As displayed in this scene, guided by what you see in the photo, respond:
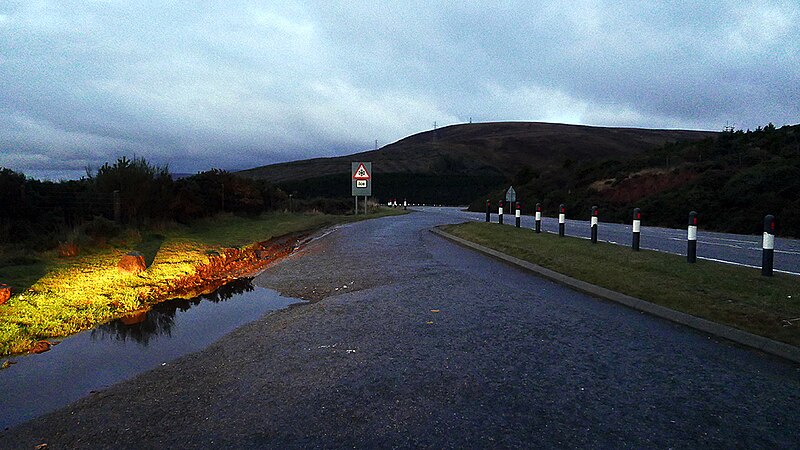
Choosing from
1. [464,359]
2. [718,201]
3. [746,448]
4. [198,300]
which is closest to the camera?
[746,448]

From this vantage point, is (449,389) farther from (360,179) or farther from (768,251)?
(360,179)

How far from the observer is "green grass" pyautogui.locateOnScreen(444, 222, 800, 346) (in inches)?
246

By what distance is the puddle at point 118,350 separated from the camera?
4.49 metres

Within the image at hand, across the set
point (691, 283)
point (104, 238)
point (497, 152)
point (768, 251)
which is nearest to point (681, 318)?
point (691, 283)

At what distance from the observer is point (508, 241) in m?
15.4

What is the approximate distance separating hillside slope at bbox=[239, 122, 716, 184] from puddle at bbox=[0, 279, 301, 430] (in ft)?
284

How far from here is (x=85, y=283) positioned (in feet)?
29.8

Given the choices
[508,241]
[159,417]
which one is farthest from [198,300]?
[508,241]

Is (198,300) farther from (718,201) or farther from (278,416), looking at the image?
(718,201)

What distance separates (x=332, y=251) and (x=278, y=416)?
35.0 feet

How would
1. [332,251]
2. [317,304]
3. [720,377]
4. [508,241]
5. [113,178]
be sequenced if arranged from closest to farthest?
[720,377]
[317,304]
[332,251]
[508,241]
[113,178]

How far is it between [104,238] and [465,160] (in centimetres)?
10460

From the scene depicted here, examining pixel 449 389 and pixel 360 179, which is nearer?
pixel 449 389

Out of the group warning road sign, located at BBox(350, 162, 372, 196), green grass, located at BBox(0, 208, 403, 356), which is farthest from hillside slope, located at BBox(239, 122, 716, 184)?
green grass, located at BBox(0, 208, 403, 356)
